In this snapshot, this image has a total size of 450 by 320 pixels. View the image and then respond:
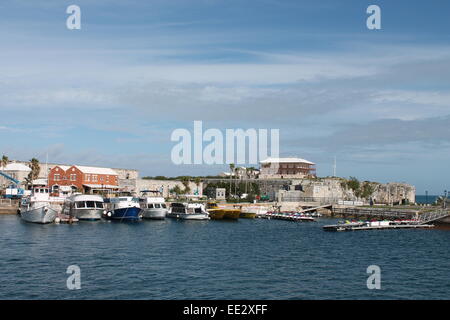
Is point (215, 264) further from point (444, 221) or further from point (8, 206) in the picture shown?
point (8, 206)

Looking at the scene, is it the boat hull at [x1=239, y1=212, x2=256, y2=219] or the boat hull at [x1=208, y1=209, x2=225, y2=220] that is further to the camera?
the boat hull at [x1=239, y1=212, x2=256, y2=219]

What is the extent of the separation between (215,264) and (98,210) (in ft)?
151

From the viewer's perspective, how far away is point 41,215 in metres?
76.1

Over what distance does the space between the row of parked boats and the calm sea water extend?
6.29 meters

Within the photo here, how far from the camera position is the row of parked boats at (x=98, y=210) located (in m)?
77.8

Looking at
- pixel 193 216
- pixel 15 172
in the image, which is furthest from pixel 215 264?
pixel 15 172

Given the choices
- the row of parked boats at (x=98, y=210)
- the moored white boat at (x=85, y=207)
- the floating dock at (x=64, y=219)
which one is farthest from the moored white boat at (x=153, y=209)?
the floating dock at (x=64, y=219)

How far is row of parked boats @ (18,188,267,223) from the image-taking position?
77812mm

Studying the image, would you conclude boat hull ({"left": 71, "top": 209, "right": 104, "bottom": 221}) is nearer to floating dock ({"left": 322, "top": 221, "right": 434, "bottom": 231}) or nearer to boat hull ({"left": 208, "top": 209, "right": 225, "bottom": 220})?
boat hull ({"left": 208, "top": 209, "right": 225, "bottom": 220})

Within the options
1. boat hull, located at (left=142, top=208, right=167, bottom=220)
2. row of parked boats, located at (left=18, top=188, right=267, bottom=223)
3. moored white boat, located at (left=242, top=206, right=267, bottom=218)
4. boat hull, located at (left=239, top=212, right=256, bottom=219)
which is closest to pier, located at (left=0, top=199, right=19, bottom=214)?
row of parked boats, located at (left=18, top=188, right=267, bottom=223)

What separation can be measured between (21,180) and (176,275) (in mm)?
97697
